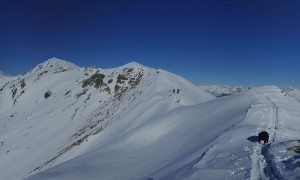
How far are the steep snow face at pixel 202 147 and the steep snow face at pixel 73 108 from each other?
7.94 metres

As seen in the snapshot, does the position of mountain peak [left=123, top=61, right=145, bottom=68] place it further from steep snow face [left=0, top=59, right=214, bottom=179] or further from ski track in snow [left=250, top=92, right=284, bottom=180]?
ski track in snow [left=250, top=92, right=284, bottom=180]

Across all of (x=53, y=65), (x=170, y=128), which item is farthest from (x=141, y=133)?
(x=53, y=65)

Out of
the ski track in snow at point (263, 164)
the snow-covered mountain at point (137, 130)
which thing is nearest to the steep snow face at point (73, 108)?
the snow-covered mountain at point (137, 130)

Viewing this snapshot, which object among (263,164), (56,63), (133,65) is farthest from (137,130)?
(56,63)

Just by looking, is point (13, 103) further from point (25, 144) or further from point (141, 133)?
point (141, 133)

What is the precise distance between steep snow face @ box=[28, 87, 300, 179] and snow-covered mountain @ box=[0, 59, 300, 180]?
80 mm

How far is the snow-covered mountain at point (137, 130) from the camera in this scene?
18.6 metres

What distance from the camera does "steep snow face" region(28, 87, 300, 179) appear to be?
16.2m

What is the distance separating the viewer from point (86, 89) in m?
95.6

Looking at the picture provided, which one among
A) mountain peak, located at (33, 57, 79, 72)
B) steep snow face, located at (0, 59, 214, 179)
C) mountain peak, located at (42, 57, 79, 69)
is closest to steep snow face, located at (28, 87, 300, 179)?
steep snow face, located at (0, 59, 214, 179)

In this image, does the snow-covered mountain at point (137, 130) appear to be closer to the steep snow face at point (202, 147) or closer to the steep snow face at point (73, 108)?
the steep snow face at point (202, 147)

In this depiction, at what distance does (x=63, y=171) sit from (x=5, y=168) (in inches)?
1529

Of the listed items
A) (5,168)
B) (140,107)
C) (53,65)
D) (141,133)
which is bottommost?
(5,168)

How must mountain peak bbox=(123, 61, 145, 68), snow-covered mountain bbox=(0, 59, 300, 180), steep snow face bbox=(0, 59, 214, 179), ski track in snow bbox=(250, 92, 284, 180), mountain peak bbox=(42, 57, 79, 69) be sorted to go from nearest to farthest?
ski track in snow bbox=(250, 92, 284, 180), snow-covered mountain bbox=(0, 59, 300, 180), steep snow face bbox=(0, 59, 214, 179), mountain peak bbox=(123, 61, 145, 68), mountain peak bbox=(42, 57, 79, 69)
